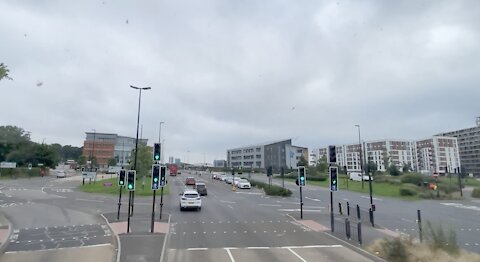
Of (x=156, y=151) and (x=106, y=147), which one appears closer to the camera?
(x=156, y=151)

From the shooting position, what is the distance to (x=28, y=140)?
91.2 meters

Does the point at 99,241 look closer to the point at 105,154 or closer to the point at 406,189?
the point at 406,189

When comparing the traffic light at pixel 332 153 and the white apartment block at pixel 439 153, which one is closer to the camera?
the traffic light at pixel 332 153

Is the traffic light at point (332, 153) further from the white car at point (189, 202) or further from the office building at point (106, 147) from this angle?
the office building at point (106, 147)

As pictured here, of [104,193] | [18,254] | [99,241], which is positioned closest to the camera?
[18,254]

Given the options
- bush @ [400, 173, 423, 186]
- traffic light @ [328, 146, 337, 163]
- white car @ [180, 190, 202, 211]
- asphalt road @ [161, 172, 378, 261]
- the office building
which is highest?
the office building

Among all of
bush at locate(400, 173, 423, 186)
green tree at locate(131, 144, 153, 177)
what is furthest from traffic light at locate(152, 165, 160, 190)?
bush at locate(400, 173, 423, 186)

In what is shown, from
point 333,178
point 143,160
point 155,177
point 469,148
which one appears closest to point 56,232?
point 155,177

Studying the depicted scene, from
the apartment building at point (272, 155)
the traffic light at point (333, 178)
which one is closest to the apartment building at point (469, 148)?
the apartment building at point (272, 155)

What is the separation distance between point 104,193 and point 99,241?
28.9m

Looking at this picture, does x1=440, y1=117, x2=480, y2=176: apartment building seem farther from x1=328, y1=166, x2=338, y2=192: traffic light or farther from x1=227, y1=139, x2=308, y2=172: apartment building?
x1=328, y1=166, x2=338, y2=192: traffic light

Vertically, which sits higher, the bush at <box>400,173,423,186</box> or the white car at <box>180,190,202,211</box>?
the bush at <box>400,173,423,186</box>

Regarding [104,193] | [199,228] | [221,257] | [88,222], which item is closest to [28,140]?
[104,193]

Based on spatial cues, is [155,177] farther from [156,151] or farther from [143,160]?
[143,160]
